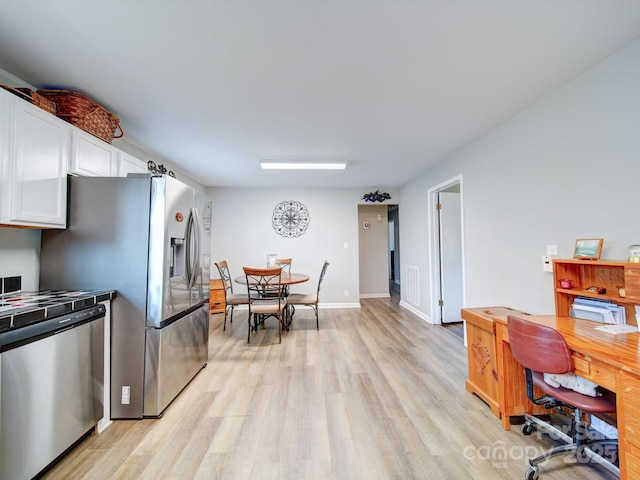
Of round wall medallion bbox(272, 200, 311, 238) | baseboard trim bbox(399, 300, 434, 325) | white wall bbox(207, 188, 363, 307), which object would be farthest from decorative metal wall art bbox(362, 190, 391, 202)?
baseboard trim bbox(399, 300, 434, 325)

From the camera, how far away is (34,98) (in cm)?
160

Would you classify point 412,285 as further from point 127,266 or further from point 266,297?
point 127,266

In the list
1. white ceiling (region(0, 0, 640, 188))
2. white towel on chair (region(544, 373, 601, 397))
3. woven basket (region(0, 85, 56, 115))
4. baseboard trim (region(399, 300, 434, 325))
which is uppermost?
white ceiling (region(0, 0, 640, 188))

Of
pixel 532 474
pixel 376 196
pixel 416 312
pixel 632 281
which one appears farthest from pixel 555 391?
pixel 376 196

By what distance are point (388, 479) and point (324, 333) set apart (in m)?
2.33

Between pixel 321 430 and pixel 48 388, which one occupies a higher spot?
pixel 48 388

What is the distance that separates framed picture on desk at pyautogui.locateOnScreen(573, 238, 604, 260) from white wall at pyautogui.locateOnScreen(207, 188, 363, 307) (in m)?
3.65

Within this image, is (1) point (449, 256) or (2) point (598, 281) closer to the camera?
(2) point (598, 281)

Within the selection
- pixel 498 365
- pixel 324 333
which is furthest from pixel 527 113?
pixel 324 333

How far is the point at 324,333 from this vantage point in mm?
3646

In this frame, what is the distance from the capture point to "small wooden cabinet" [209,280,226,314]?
448cm

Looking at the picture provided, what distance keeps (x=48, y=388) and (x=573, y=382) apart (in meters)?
2.84

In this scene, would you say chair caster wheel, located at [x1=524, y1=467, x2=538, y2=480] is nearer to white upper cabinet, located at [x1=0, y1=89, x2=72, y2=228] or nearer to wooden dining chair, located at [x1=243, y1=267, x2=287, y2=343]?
wooden dining chair, located at [x1=243, y1=267, x2=287, y2=343]

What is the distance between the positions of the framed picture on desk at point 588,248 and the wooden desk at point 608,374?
431mm
